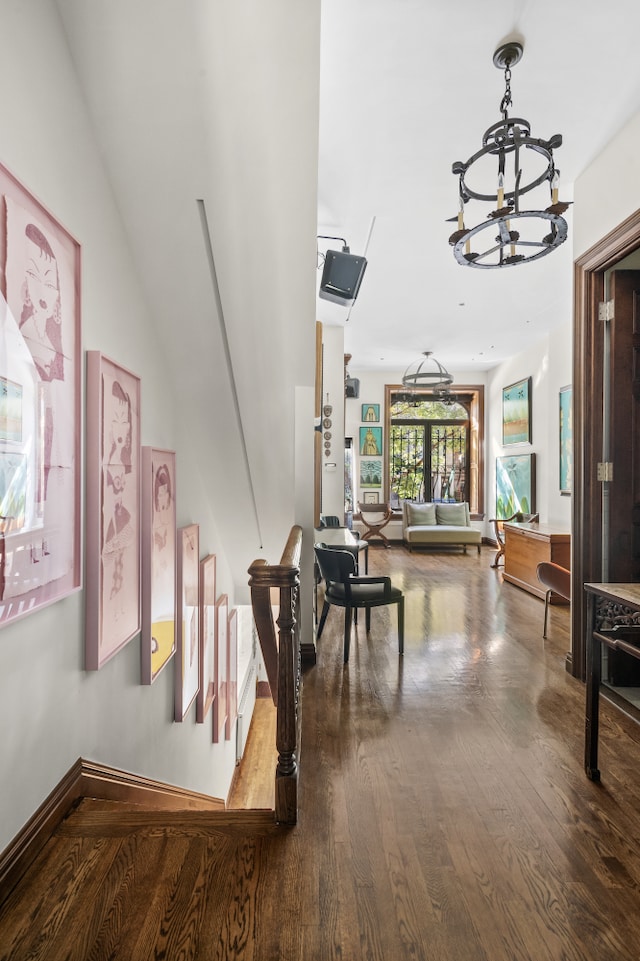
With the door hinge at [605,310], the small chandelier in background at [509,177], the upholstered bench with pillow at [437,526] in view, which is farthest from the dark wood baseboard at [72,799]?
the upholstered bench with pillow at [437,526]

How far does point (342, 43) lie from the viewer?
2.29m

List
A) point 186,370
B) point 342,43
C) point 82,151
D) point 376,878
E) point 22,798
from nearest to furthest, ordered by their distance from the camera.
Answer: point 22,798, point 376,878, point 82,151, point 342,43, point 186,370

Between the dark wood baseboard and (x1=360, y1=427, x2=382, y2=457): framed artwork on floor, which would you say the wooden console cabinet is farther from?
the dark wood baseboard

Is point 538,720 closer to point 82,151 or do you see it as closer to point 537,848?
point 537,848

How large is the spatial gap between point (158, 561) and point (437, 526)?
7587mm

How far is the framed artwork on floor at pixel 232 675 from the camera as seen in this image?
3.99 metres

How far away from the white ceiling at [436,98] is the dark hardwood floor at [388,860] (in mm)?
2887

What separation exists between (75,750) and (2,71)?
174cm

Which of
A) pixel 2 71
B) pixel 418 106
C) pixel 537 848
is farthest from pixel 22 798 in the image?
pixel 418 106

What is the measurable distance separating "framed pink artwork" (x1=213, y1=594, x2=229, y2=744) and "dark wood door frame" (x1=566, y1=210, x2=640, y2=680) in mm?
2300

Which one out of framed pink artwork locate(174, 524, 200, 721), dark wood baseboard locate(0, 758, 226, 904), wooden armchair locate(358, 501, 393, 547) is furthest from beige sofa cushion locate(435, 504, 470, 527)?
dark wood baseboard locate(0, 758, 226, 904)

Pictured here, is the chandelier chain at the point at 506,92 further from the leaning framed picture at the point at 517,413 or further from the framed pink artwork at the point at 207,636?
the leaning framed picture at the point at 517,413

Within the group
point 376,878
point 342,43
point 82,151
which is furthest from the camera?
point 342,43

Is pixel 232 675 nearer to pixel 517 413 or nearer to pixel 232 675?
pixel 232 675
